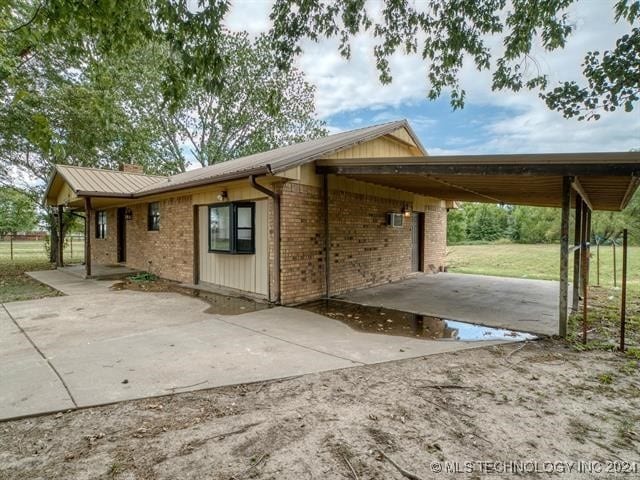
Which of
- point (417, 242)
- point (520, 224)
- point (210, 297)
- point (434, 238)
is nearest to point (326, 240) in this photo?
point (210, 297)

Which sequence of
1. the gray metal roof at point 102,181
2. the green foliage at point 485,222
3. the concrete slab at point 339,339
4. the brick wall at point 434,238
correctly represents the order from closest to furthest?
the concrete slab at point 339,339
the gray metal roof at point 102,181
the brick wall at point 434,238
the green foliage at point 485,222

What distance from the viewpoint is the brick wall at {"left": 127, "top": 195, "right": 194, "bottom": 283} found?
965cm

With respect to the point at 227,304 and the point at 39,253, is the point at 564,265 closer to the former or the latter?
the point at 227,304

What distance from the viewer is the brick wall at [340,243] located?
7074 mm

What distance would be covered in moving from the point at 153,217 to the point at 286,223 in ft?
21.9

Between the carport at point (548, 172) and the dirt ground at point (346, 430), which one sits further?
the carport at point (548, 172)

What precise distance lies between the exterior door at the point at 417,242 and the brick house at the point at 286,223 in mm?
35

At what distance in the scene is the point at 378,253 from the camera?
31.5 feet

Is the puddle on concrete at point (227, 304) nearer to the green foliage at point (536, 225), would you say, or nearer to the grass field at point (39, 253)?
the grass field at point (39, 253)

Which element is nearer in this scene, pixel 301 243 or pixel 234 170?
pixel 301 243

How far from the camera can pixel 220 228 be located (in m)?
8.29

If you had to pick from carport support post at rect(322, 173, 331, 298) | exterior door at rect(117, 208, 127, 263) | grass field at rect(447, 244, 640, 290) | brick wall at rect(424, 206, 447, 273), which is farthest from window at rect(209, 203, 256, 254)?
grass field at rect(447, 244, 640, 290)

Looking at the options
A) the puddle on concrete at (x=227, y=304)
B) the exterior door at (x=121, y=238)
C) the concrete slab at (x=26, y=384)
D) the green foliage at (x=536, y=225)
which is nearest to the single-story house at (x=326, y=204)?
the puddle on concrete at (x=227, y=304)

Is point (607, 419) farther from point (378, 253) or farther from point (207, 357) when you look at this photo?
point (378, 253)
